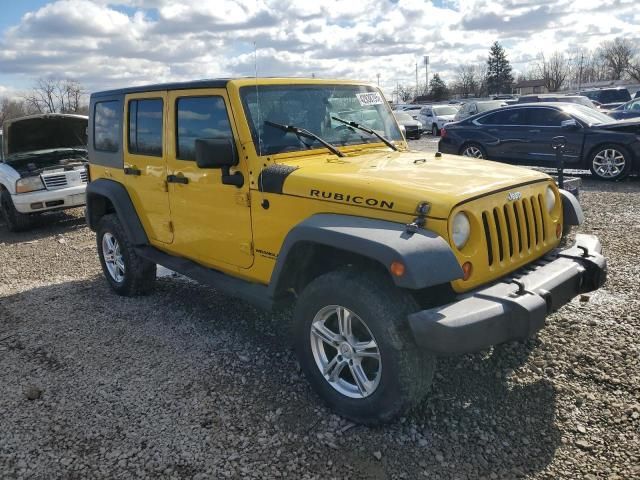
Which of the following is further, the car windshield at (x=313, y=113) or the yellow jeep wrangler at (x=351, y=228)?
the car windshield at (x=313, y=113)

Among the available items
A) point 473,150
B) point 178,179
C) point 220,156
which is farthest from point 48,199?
point 473,150

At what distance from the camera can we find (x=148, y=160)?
4.71 m

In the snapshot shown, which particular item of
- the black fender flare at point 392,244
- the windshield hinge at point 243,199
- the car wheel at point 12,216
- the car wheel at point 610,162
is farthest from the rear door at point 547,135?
the car wheel at point 12,216

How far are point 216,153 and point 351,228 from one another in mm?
1088

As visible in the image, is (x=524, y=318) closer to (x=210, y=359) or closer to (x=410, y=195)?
(x=410, y=195)

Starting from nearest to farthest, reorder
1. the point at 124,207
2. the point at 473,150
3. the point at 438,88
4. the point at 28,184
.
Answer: the point at 124,207 < the point at 28,184 < the point at 473,150 < the point at 438,88

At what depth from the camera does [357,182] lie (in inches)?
127

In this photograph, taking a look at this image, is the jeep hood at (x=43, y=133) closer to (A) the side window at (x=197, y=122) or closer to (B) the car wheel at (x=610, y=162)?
(A) the side window at (x=197, y=122)

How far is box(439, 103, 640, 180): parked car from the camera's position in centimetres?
1002

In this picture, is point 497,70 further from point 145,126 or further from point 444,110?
point 145,126

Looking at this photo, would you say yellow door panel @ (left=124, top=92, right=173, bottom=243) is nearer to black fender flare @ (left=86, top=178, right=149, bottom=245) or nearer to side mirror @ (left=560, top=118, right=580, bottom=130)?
black fender flare @ (left=86, top=178, right=149, bottom=245)

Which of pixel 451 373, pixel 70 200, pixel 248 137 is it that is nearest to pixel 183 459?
pixel 451 373

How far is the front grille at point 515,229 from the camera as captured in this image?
3.04 metres

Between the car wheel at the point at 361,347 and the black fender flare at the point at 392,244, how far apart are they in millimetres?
218
